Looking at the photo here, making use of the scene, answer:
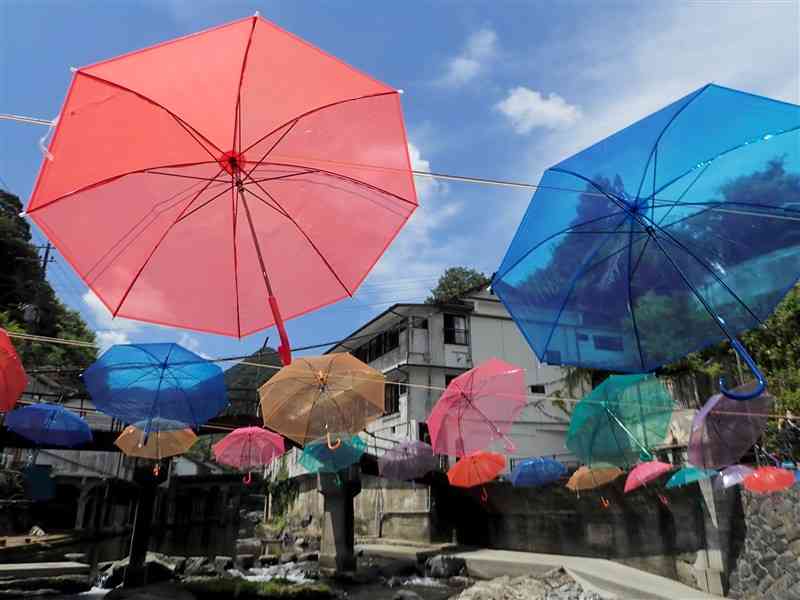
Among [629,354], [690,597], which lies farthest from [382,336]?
[629,354]

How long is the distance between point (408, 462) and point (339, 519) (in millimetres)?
3659

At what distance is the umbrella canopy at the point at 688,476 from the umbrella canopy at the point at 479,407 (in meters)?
3.92

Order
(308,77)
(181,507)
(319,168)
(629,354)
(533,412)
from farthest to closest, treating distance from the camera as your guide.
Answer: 1. (181,507)
2. (533,412)
3. (629,354)
4. (319,168)
5. (308,77)

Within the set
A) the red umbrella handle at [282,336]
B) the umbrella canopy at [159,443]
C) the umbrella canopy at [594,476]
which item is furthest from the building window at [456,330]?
the red umbrella handle at [282,336]

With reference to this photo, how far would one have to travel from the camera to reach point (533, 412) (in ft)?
90.8

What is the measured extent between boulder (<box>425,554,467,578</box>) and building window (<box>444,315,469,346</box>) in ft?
38.1

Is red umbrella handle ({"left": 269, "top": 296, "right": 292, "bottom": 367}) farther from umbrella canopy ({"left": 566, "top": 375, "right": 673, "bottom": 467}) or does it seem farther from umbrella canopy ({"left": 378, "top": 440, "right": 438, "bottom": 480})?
umbrella canopy ({"left": 378, "top": 440, "right": 438, "bottom": 480})

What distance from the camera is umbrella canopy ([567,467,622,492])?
606 inches

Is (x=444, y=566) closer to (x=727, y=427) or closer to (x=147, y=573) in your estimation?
(x=147, y=573)

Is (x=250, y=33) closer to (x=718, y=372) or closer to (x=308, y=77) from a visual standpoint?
(x=308, y=77)

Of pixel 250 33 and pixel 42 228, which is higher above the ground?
pixel 250 33

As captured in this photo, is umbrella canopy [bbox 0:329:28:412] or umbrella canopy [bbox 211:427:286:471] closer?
umbrella canopy [bbox 0:329:28:412]

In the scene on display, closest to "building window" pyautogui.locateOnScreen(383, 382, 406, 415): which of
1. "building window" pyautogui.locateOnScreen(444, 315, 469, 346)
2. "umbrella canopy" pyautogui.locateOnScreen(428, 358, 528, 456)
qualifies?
"building window" pyautogui.locateOnScreen(444, 315, 469, 346)

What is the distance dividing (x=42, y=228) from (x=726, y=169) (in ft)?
17.5
